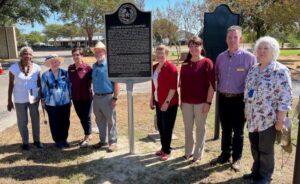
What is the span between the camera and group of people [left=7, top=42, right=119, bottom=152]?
5.75 m

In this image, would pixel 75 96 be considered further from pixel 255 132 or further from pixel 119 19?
pixel 255 132

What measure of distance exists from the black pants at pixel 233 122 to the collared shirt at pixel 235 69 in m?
0.15

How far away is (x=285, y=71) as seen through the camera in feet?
13.0

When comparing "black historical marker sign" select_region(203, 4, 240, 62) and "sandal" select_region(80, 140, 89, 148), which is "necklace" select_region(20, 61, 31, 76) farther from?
"black historical marker sign" select_region(203, 4, 240, 62)

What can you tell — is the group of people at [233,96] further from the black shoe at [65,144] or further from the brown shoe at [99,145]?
the black shoe at [65,144]

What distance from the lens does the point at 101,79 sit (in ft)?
18.5

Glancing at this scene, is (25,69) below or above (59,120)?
above

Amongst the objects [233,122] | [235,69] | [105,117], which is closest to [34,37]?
[105,117]

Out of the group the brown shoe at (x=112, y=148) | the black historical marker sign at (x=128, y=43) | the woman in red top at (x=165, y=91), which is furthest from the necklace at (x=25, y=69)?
the woman in red top at (x=165, y=91)

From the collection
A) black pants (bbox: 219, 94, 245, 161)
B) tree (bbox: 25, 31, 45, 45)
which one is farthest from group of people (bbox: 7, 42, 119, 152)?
tree (bbox: 25, 31, 45, 45)

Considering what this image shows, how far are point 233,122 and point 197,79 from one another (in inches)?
30.5

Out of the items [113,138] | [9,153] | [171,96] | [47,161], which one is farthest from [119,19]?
[9,153]

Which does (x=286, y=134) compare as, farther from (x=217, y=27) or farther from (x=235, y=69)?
(x=217, y=27)

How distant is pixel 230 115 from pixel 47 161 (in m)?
2.94
